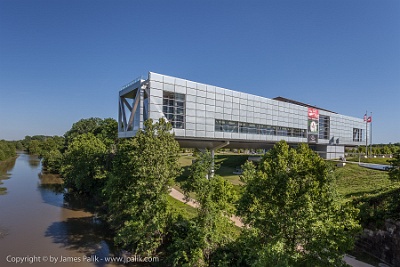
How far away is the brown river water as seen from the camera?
732 inches

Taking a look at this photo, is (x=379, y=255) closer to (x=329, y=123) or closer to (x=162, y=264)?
(x=162, y=264)

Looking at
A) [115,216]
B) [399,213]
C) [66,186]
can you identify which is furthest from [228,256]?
[66,186]

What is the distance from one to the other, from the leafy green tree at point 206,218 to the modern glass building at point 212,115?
18632 mm

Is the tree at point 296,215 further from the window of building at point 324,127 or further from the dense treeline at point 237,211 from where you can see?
the window of building at point 324,127

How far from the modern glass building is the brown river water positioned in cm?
1325

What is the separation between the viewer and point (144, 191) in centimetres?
1792

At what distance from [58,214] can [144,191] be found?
1797cm

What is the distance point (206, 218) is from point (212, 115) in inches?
1002

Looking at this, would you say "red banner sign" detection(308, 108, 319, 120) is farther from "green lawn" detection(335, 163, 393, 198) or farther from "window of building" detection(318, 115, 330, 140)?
"green lawn" detection(335, 163, 393, 198)

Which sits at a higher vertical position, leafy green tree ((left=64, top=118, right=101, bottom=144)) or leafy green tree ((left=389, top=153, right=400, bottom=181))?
leafy green tree ((left=64, top=118, right=101, bottom=144))

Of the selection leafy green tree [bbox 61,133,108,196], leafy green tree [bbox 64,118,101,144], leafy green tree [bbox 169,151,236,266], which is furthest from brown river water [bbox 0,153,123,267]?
leafy green tree [bbox 64,118,101,144]

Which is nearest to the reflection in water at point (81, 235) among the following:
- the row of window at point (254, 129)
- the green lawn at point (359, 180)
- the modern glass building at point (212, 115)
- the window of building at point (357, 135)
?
the modern glass building at point (212, 115)

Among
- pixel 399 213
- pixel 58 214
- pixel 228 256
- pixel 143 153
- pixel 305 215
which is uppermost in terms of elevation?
pixel 143 153

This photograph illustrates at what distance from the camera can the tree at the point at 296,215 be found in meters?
10.1
